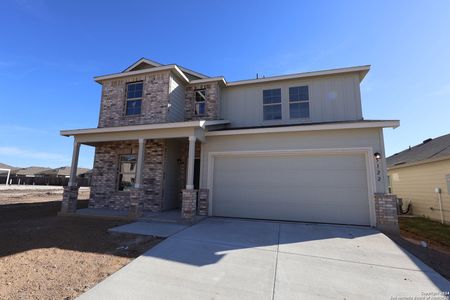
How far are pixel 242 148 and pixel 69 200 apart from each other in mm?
7279

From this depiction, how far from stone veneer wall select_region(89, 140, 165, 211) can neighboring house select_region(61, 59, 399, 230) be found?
5 cm

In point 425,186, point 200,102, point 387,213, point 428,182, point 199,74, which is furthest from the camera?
point 199,74

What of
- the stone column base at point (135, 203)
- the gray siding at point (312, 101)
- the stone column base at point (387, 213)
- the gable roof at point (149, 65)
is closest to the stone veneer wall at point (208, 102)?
the gray siding at point (312, 101)

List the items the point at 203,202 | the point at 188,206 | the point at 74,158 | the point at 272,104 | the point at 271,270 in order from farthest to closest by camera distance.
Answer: the point at 272,104 → the point at 74,158 → the point at 203,202 → the point at 188,206 → the point at 271,270

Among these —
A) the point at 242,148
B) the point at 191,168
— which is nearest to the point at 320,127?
the point at 242,148

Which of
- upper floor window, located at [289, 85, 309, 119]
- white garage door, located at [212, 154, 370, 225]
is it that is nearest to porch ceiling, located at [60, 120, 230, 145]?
white garage door, located at [212, 154, 370, 225]

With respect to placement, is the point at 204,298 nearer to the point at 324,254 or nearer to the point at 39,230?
the point at 324,254

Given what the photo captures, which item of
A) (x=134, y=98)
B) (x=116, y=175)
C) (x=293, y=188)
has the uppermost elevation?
(x=134, y=98)

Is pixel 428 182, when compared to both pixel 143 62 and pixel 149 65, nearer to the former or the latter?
pixel 149 65

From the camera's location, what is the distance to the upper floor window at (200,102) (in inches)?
439

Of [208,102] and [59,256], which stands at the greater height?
[208,102]

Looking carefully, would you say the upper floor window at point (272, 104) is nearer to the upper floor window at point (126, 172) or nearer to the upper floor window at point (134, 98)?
the upper floor window at point (134, 98)

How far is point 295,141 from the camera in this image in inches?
324

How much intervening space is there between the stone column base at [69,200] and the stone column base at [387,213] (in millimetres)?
11212
